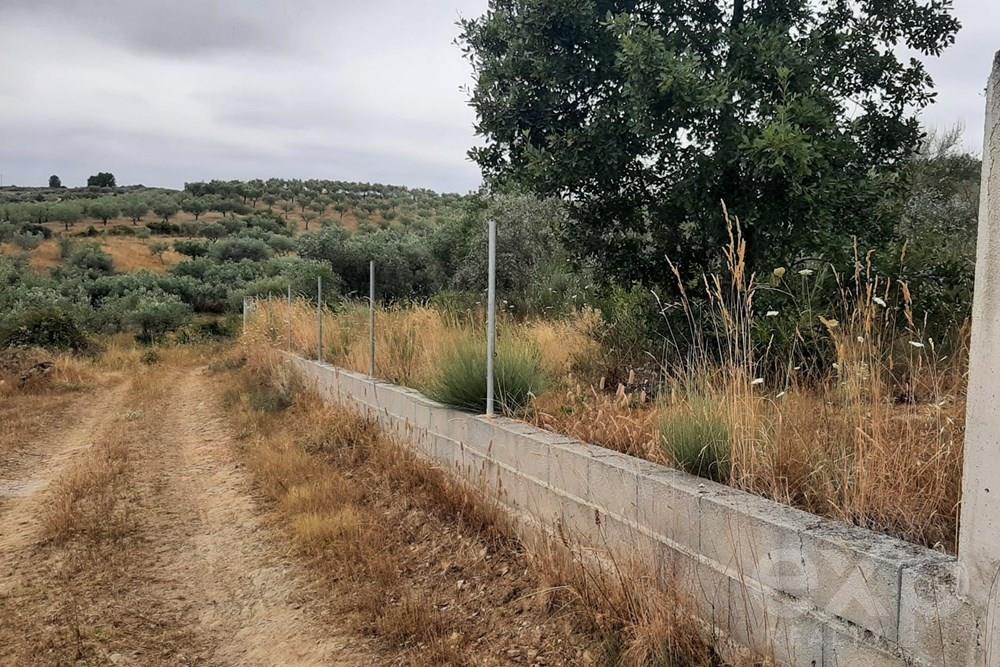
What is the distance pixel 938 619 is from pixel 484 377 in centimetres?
367

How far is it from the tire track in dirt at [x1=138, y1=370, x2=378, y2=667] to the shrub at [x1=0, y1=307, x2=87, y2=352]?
11.6 m

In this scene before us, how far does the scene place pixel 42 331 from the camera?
1728cm

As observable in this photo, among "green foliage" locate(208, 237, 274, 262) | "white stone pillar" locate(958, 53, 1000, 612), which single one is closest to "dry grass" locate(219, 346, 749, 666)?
"white stone pillar" locate(958, 53, 1000, 612)

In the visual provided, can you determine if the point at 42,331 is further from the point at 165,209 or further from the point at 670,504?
the point at 165,209

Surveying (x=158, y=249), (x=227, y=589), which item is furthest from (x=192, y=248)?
(x=227, y=589)

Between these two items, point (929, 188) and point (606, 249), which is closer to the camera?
point (606, 249)

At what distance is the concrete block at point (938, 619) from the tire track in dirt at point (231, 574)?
7.61 feet

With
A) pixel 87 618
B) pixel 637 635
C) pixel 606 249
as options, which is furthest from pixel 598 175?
pixel 87 618

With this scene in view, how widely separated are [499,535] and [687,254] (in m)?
3.41

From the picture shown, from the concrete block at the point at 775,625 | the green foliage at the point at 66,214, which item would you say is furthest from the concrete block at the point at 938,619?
the green foliage at the point at 66,214

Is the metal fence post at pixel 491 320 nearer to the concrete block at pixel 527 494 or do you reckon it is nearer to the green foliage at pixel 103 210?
the concrete block at pixel 527 494

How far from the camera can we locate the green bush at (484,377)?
5359 mm

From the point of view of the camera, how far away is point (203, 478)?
6973 mm

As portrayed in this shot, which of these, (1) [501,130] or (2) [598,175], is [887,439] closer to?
(2) [598,175]
